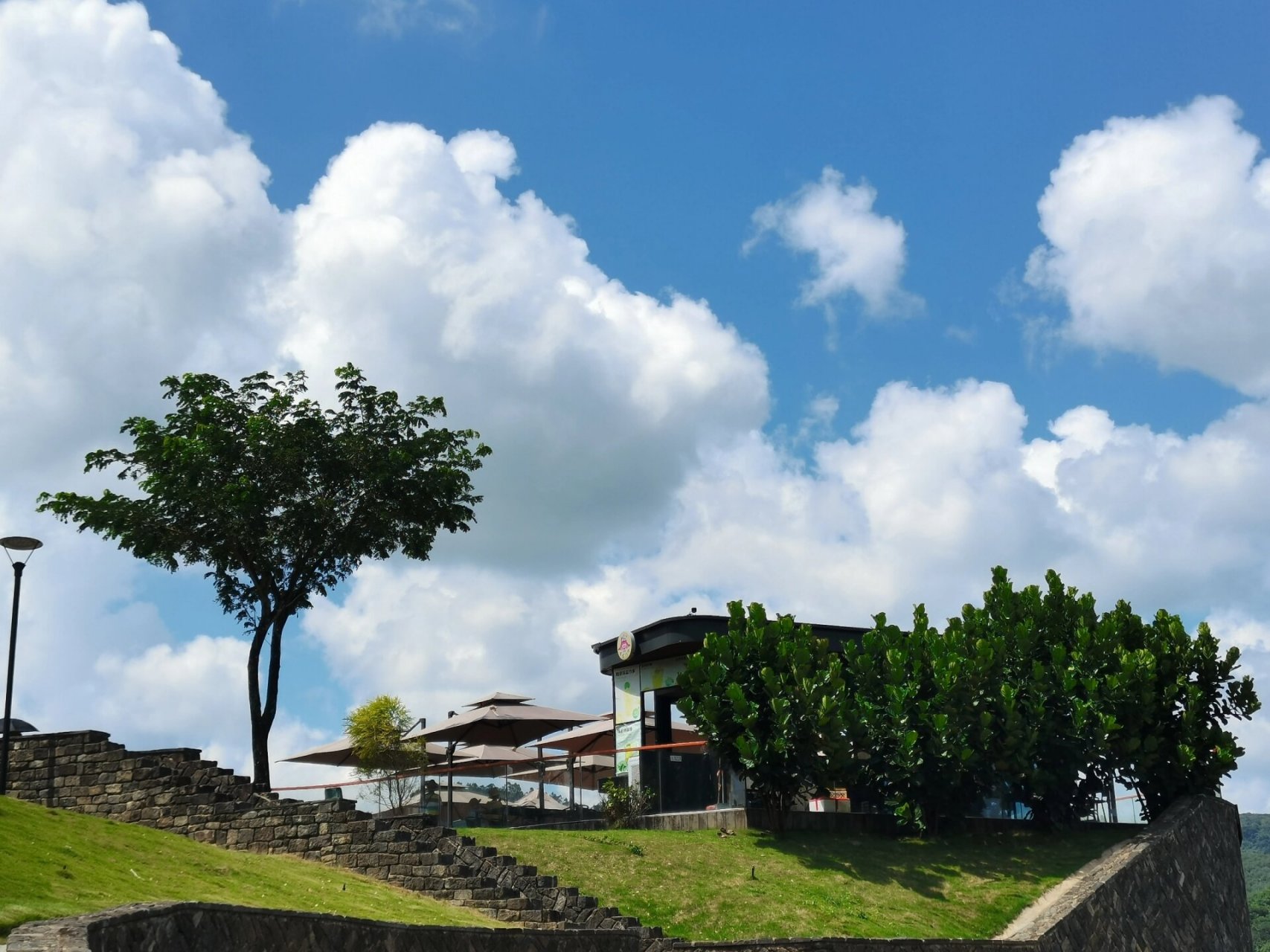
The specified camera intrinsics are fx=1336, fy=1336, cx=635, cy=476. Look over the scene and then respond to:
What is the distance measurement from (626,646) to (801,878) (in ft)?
30.3

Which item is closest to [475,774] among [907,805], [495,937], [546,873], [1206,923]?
[546,873]

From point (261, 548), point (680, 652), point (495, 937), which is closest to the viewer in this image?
point (495, 937)

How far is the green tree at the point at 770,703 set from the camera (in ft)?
90.2

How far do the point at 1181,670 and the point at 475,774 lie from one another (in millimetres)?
16735

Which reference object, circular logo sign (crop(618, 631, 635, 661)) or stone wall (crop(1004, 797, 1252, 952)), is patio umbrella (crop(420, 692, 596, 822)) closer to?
circular logo sign (crop(618, 631, 635, 661))

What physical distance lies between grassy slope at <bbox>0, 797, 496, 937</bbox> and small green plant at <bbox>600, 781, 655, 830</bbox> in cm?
799

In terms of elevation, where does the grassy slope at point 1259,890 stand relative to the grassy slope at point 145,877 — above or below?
below

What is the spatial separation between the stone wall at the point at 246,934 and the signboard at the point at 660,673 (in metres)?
15.2

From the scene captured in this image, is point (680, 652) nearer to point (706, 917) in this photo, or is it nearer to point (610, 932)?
point (706, 917)

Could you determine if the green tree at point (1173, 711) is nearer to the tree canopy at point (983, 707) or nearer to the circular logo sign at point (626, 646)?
the tree canopy at point (983, 707)

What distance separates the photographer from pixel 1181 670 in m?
31.6

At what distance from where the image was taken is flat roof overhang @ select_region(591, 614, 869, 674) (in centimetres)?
3148

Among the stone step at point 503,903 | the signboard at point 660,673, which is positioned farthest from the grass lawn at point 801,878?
the signboard at point 660,673

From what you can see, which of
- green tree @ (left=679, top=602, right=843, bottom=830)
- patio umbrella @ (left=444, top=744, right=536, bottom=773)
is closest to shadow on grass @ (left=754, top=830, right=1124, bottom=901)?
green tree @ (left=679, top=602, right=843, bottom=830)
